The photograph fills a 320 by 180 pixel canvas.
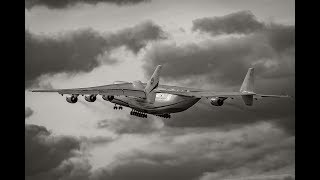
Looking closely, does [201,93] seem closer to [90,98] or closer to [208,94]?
[208,94]

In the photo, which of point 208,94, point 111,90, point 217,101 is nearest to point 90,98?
point 111,90

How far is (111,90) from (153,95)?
9.49 m

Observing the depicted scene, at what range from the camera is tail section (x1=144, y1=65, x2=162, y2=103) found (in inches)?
4257

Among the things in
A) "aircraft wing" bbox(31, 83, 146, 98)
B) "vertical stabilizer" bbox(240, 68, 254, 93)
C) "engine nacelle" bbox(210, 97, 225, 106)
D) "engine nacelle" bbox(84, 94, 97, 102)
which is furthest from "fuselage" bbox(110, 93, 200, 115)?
"engine nacelle" bbox(84, 94, 97, 102)

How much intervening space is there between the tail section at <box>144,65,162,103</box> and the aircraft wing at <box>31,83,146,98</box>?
0.91m

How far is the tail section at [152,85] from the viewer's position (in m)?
108

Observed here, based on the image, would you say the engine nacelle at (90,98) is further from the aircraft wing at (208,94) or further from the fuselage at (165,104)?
the aircraft wing at (208,94)

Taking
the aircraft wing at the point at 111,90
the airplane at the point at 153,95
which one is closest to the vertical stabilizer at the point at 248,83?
the airplane at the point at 153,95

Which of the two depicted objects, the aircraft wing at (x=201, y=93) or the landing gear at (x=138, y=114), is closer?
the aircraft wing at (x=201, y=93)

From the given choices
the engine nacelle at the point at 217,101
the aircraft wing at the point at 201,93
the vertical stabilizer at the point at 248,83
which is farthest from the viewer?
the engine nacelle at the point at 217,101

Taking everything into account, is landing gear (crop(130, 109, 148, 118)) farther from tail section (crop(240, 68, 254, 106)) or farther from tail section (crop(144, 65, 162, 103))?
tail section (crop(240, 68, 254, 106))
